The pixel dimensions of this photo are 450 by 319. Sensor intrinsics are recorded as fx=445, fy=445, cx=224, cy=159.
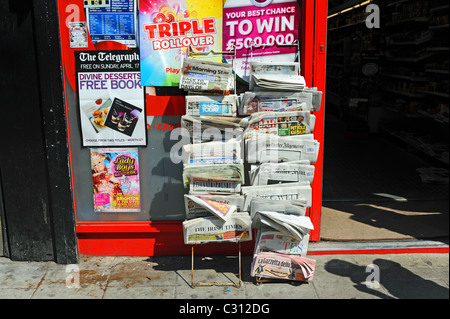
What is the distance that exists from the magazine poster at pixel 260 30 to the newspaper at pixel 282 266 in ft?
5.68

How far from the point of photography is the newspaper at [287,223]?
384 cm

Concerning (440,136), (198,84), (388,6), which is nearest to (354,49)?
(388,6)

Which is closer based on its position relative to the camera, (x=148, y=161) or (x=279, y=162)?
(x=279, y=162)

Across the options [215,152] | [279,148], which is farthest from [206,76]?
[279,148]

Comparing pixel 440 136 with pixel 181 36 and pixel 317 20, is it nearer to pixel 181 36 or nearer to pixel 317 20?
pixel 317 20

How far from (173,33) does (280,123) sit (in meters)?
1.36

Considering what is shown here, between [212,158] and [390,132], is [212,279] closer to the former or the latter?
[212,158]

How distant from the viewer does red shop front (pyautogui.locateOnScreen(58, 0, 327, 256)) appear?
427 cm

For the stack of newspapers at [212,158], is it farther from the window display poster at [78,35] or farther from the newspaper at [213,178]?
the window display poster at [78,35]

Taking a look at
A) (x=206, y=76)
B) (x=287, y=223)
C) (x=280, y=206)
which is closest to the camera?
(x=287, y=223)

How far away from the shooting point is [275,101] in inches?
161

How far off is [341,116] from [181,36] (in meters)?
8.99

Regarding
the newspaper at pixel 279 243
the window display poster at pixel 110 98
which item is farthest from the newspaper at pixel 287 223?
the window display poster at pixel 110 98

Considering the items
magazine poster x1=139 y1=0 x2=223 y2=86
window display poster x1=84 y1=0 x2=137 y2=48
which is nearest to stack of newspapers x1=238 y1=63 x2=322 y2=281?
magazine poster x1=139 y1=0 x2=223 y2=86
